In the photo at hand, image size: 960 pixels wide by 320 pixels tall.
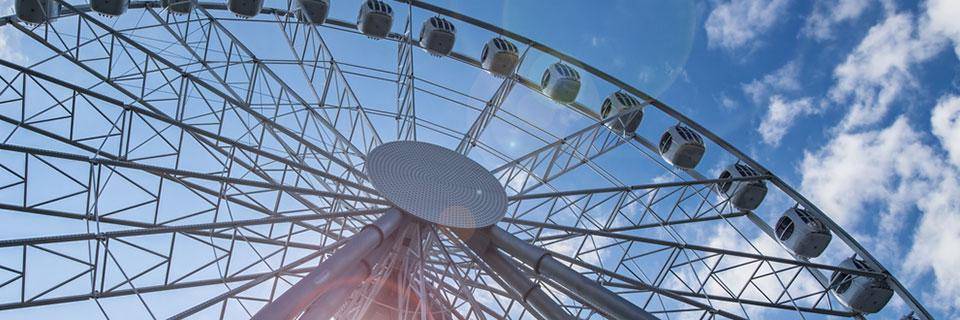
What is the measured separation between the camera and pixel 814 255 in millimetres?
23172

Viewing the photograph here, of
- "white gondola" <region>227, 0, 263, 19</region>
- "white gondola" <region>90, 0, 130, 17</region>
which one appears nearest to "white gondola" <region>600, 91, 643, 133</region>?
"white gondola" <region>227, 0, 263, 19</region>

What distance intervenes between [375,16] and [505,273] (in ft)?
35.0

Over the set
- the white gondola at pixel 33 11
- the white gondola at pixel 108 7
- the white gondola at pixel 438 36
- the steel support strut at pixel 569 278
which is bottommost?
the white gondola at pixel 33 11

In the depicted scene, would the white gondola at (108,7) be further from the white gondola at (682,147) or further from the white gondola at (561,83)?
the white gondola at (682,147)

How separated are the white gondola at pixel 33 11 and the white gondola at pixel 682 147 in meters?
18.7

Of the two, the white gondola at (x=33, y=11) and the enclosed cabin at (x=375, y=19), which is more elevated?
the enclosed cabin at (x=375, y=19)

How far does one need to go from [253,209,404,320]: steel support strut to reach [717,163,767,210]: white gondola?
485 inches

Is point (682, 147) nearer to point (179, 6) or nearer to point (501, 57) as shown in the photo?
point (501, 57)

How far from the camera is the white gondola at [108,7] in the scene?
20.8 m

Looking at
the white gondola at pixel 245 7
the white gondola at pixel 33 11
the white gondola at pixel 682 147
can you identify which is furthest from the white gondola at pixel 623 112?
the white gondola at pixel 33 11

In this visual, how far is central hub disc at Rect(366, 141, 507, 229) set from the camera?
17969mm

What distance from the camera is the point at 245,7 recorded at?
23312 mm

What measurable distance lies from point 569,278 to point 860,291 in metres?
10.9

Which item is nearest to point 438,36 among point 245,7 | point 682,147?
point 245,7
